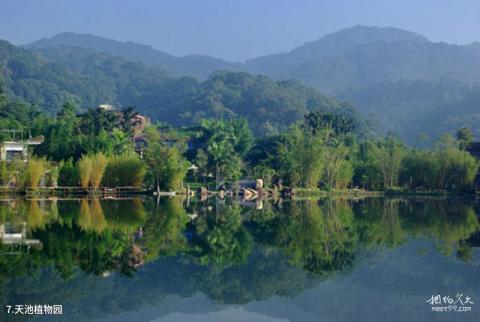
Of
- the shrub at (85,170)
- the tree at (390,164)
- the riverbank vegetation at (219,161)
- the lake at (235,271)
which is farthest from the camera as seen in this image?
the tree at (390,164)

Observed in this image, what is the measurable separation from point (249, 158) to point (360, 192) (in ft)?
30.9

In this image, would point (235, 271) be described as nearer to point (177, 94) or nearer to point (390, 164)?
point (390, 164)

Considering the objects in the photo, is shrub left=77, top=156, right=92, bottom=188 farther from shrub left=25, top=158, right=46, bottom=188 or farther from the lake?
the lake

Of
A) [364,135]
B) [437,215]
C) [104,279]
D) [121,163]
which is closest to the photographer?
[104,279]

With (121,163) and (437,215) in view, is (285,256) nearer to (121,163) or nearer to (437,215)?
(437,215)

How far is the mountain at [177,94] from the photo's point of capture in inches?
3907

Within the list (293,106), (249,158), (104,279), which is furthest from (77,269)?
(293,106)

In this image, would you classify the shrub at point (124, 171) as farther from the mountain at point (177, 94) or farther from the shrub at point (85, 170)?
the mountain at point (177, 94)

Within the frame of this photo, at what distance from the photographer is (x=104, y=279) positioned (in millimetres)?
10242

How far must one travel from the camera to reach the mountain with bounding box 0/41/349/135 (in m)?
99.2

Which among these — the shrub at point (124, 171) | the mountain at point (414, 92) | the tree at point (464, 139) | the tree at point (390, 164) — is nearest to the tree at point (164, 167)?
the shrub at point (124, 171)

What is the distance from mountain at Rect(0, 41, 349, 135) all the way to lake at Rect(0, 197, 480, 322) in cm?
7205

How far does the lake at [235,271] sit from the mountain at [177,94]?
72047mm

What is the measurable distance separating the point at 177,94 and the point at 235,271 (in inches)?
4539
